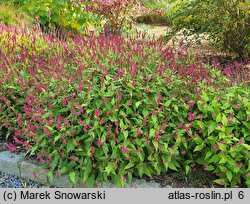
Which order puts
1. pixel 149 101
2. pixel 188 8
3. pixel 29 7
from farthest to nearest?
pixel 29 7
pixel 188 8
pixel 149 101

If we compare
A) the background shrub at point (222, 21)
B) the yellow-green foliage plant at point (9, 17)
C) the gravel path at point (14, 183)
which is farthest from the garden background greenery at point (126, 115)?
the yellow-green foliage plant at point (9, 17)

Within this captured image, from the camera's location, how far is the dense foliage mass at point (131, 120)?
9.57ft

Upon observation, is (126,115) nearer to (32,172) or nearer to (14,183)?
(32,172)

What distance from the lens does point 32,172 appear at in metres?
3.15

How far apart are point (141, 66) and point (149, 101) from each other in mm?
450

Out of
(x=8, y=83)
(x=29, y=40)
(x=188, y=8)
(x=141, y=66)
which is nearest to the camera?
(x=141, y=66)

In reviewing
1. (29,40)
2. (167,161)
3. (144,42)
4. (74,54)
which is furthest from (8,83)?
(167,161)

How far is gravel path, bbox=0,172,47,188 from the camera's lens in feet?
10.4

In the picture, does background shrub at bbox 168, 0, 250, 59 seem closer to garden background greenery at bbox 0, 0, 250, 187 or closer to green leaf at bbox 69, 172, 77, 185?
garden background greenery at bbox 0, 0, 250, 187

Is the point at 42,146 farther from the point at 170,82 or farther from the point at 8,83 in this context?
the point at 170,82

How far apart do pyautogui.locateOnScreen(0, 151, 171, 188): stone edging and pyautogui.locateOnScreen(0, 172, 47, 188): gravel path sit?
0.03m

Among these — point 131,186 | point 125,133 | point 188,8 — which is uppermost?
point 188,8

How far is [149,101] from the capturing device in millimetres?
3066

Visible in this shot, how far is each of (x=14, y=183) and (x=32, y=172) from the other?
7.9 inches
